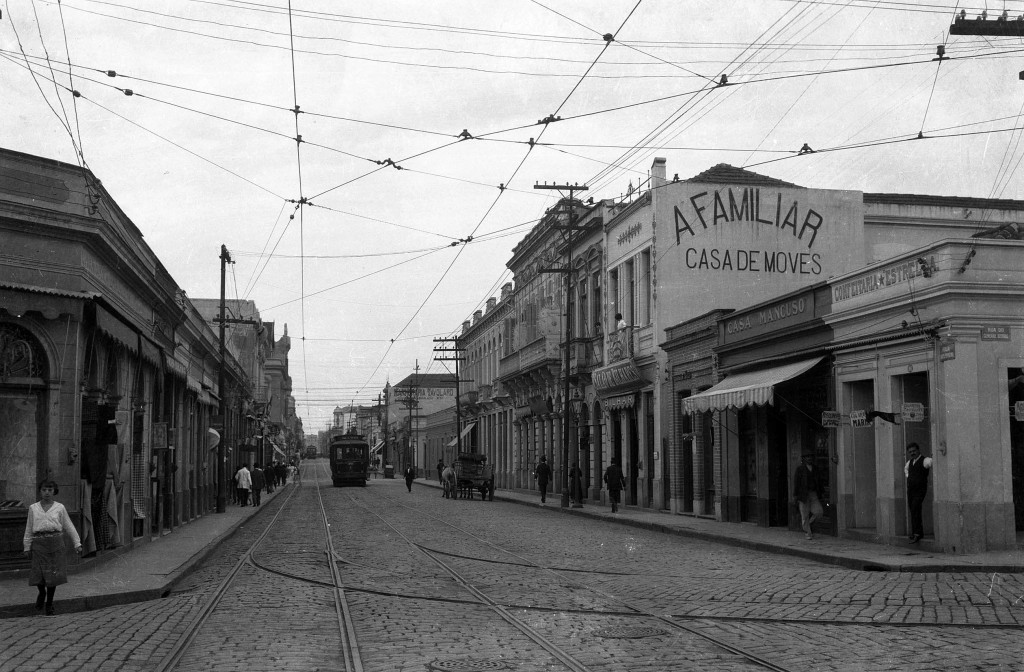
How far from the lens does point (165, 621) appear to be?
456 inches

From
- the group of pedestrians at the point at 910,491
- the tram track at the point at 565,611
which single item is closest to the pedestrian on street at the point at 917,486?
the group of pedestrians at the point at 910,491

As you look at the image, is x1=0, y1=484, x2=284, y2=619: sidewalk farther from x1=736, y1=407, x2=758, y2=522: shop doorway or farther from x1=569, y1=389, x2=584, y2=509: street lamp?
x1=569, y1=389, x2=584, y2=509: street lamp

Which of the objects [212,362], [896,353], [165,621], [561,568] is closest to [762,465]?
[896,353]

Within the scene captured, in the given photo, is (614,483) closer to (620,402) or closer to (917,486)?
(620,402)

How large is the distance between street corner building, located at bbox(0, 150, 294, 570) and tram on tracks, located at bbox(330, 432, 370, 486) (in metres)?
45.7

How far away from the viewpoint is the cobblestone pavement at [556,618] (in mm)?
9102

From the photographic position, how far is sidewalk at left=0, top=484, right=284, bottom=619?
1281 cm

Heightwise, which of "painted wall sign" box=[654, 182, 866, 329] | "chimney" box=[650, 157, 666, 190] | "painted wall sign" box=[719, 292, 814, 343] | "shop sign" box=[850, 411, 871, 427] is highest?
"chimney" box=[650, 157, 666, 190]

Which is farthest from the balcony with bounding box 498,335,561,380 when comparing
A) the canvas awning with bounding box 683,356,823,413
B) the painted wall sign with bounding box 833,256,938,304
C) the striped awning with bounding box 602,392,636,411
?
the painted wall sign with bounding box 833,256,938,304

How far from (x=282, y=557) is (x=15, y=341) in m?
6.29

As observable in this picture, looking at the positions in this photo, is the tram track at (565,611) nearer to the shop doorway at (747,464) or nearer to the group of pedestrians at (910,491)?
the group of pedestrians at (910,491)

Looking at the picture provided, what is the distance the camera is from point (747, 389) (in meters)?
23.2

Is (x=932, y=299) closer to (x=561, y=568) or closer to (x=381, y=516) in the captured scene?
(x=561, y=568)

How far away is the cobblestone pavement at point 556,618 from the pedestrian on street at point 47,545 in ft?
1.58
